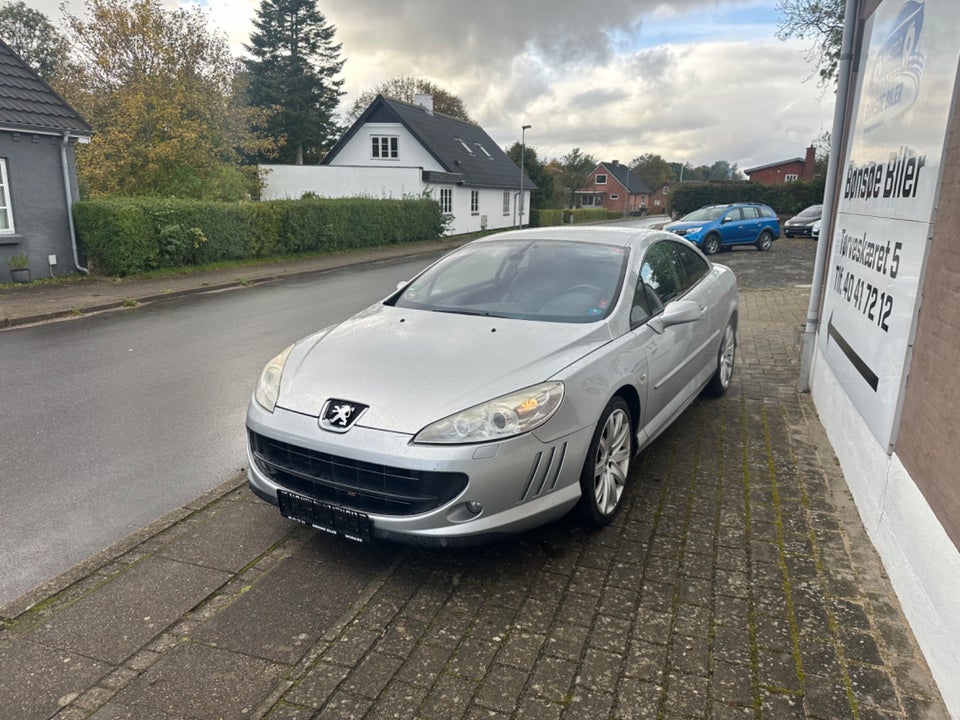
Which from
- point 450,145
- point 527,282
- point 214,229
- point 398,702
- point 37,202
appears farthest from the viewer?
point 450,145

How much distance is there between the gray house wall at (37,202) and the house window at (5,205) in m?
0.07

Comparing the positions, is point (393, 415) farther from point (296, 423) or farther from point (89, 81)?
point (89, 81)

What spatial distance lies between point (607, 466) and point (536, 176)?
167 feet

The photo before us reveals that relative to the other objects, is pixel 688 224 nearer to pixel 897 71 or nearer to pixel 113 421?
pixel 897 71

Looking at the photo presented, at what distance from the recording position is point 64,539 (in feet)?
12.1

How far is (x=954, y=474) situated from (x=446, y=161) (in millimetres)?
34851

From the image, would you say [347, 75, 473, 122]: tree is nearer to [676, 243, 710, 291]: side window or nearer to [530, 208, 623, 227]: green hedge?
[530, 208, 623, 227]: green hedge

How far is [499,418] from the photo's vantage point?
308 centimetres

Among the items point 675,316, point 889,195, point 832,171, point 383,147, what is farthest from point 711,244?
point 383,147

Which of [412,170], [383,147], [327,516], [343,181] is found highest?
[383,147]

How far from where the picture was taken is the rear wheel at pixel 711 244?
827 inches

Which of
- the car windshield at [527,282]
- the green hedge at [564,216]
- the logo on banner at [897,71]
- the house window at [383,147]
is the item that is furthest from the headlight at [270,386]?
the green hedge at [564,216]

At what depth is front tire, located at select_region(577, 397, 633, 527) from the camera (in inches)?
137

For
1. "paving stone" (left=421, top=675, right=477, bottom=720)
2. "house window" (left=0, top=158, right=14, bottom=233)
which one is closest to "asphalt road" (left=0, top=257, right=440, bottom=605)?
"paving stone" (left=421, top=675, right=477, bottom=720)
